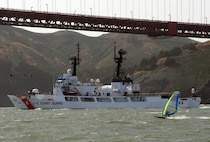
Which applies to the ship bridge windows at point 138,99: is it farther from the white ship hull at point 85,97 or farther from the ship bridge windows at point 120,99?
the ship bridge windows at point 120,99

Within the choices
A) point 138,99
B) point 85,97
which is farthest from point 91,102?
point 138,99

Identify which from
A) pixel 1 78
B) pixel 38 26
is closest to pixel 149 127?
pixel 38 26

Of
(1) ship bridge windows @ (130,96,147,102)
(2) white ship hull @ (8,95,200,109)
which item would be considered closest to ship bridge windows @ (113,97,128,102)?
(2) white ship hull @ (8,95,200,109)

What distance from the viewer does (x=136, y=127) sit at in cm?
4316

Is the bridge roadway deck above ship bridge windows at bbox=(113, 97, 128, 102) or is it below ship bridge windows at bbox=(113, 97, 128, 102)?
above

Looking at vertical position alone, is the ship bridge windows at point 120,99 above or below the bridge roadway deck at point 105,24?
below

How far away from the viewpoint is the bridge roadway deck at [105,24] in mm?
90906

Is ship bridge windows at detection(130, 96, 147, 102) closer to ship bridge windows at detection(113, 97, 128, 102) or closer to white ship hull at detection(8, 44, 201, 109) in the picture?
white ship hull at detection(8, 44, 201, 109)

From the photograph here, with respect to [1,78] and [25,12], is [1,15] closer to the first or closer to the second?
[25,12]

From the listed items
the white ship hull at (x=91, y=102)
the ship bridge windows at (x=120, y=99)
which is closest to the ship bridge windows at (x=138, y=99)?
the white ship hull at (x=91, y=102)

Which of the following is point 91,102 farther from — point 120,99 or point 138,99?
point 138,99

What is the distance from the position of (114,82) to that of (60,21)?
1283cm

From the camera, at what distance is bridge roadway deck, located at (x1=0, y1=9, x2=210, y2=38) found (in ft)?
298

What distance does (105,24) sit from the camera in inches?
3885
